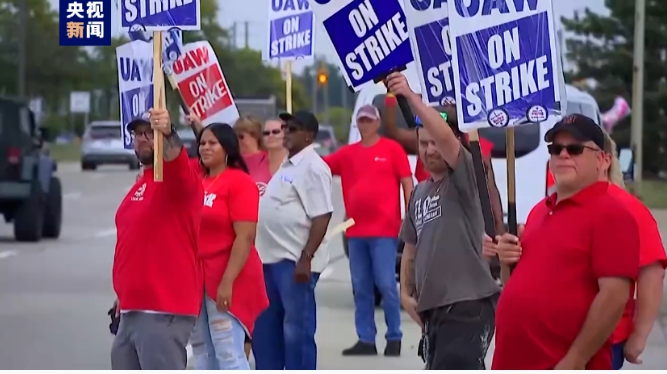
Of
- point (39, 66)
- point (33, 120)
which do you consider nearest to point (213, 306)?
point (33, 120)

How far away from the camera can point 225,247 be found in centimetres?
752

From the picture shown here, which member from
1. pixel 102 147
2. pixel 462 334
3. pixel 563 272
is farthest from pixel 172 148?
pixel 102 147

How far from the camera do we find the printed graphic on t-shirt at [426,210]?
613cm

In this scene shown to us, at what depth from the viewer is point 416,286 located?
248 inches

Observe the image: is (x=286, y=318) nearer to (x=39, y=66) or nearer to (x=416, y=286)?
(x=416, y=286)

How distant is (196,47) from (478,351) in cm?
425

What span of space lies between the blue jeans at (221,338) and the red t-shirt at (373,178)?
11.3ft

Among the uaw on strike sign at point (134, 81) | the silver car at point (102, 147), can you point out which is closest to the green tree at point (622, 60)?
the silver car at point (102, 147)

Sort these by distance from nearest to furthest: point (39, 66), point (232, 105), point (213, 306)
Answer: point (213, 306), point (232, 105), point (39, 66)

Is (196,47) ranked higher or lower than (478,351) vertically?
higher

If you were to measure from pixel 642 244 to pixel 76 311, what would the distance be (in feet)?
27.5

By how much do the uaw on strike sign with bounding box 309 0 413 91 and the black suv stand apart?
15.5 m

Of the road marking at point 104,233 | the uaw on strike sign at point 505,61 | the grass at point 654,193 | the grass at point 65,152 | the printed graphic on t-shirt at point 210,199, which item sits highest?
the uaw on strike sign at point 505,61

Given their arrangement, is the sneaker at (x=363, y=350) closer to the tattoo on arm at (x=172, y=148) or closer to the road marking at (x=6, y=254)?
the tattoo on arm at (x=172, y=148)
